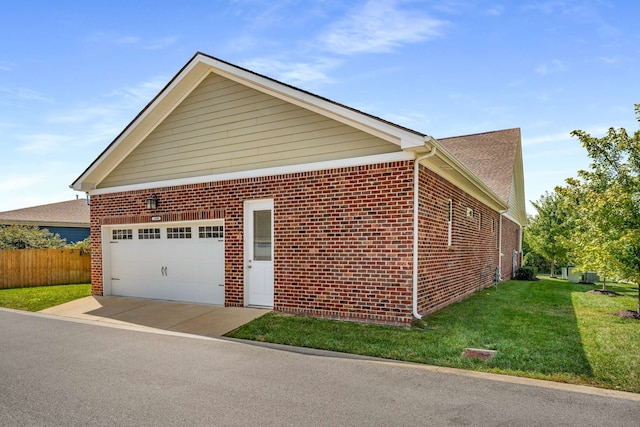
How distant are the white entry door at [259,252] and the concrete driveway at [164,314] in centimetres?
39

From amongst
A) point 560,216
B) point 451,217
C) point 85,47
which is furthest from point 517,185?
point 85,47

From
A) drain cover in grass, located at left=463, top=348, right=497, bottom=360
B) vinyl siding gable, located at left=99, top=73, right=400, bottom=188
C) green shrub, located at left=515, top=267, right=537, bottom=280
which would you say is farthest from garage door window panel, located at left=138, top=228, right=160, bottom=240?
green shrub, located at left=515, top=267, right=537, bottom=280

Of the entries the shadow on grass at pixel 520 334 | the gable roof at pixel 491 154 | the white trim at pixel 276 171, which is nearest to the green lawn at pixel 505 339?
the shadow on grass at pixel 520 334

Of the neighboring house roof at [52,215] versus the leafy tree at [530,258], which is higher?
the neighboring house roof at [52,215]

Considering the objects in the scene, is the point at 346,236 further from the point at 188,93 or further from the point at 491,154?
the point at 491,154

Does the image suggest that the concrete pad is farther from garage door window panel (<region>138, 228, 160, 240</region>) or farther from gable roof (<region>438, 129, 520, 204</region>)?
gable roof (<region>438, 129, 520, 204</region>)

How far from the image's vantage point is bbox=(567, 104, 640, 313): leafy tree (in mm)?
8922

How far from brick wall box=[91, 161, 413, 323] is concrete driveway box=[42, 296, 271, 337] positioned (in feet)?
2.36

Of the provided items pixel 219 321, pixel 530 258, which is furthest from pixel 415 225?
pixel 530 258

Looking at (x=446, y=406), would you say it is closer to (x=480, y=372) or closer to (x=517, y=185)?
(x=480, y=372)

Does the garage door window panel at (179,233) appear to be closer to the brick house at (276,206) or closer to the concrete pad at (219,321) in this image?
the brick house at (276,206)

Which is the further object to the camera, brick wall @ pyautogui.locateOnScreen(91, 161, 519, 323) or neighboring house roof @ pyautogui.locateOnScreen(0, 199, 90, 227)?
neighboring house roof @ pyautogui.locateOnScreen(0, 199, 90, 227)

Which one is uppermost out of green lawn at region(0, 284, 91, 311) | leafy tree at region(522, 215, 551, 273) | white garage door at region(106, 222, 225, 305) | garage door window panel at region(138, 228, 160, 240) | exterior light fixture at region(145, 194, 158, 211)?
exterior light fixture at region(145, 194, 158, 211)

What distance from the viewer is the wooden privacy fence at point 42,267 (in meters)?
16.4
